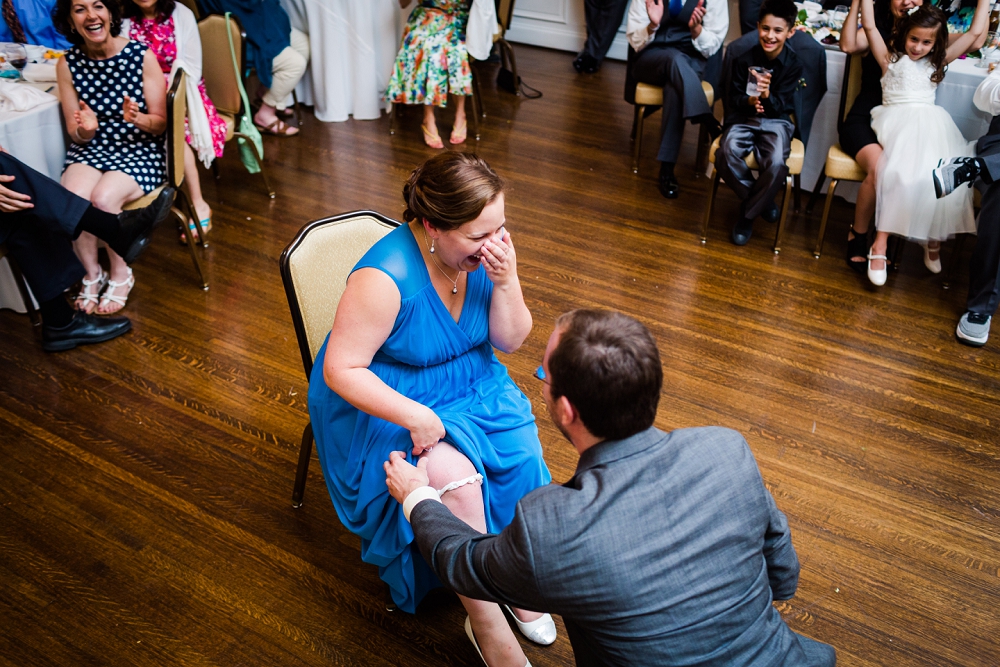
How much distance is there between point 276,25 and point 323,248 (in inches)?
132

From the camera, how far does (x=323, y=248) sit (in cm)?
209

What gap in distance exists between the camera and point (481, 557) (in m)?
1.29

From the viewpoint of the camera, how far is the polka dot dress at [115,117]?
3.13 metres

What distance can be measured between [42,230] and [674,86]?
126 inches

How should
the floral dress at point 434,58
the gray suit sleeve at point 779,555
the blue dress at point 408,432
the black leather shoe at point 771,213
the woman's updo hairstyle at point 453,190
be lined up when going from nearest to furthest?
1. the gray suit sleeve at point 779,555
2. the woman's updo hairstyle at point 453,190
3. the blue dress at point 408,432
4. the black leather shoe at point 771,213
5. the floral dress at point 434,58

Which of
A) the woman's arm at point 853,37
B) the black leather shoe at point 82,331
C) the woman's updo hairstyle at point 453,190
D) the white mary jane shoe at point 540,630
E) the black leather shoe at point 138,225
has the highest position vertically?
the woman's arm at point 853,37

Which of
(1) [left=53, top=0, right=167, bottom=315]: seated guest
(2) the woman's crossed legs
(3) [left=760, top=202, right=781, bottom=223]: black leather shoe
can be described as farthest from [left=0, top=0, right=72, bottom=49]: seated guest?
(3) [left=760, top=202, right=781, bottom=223]: black leather shoe

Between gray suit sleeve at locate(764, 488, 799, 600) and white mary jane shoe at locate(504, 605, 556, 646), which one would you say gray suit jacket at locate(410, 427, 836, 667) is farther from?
white mary jane shoe at locate(504, 605, 556, 646)

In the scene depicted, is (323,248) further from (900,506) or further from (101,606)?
(900,506)

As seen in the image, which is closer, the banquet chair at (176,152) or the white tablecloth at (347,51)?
the banquet chair at (176,152)

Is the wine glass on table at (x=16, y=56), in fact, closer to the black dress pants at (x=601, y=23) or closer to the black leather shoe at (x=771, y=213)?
the black leather shoe at (x=771, y=213)

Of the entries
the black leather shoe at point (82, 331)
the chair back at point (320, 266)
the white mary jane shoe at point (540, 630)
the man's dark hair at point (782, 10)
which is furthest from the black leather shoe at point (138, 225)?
the man's dark hair at point (782, 10)

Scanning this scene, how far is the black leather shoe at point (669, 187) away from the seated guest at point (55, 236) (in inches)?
103

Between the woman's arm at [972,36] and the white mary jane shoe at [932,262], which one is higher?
the woman's arm at [972,36]
